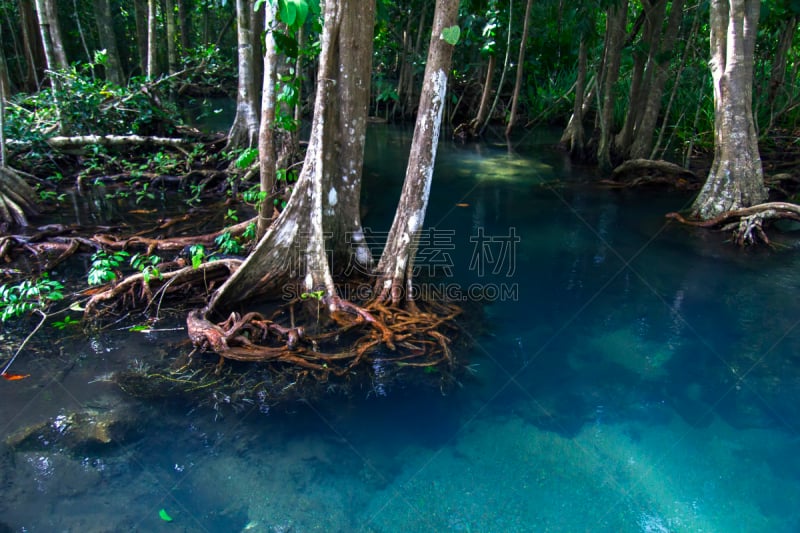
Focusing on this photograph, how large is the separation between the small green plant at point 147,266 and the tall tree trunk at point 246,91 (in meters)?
3.47

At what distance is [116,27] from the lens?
16781 millimetres

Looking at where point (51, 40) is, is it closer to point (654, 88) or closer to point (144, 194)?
point (144, 194)

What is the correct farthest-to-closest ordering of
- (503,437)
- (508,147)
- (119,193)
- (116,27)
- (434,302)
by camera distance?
(116,27), (508,147), (119,193), (434,302), (503,437)

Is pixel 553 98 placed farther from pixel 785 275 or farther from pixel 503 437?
pixel 503 437

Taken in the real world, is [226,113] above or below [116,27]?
below

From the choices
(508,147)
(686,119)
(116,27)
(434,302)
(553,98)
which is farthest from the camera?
(116,27)

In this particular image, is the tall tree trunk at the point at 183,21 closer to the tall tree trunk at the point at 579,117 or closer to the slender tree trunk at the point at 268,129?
the tall tree trunk at the point at 579,117

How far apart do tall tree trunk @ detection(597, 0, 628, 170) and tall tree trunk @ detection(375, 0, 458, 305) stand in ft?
20.4

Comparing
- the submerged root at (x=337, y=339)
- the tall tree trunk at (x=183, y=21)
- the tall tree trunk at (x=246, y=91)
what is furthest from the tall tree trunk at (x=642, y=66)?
the tall tree trunk at (x=183, y=21)

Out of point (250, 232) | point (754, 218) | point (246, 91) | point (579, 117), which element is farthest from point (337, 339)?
point (579, 117)

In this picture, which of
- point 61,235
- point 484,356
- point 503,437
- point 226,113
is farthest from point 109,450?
point 226,113

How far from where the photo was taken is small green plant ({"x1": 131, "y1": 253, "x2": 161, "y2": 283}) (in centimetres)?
438

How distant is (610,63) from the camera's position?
31.2ft

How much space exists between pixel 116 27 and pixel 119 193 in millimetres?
12404
